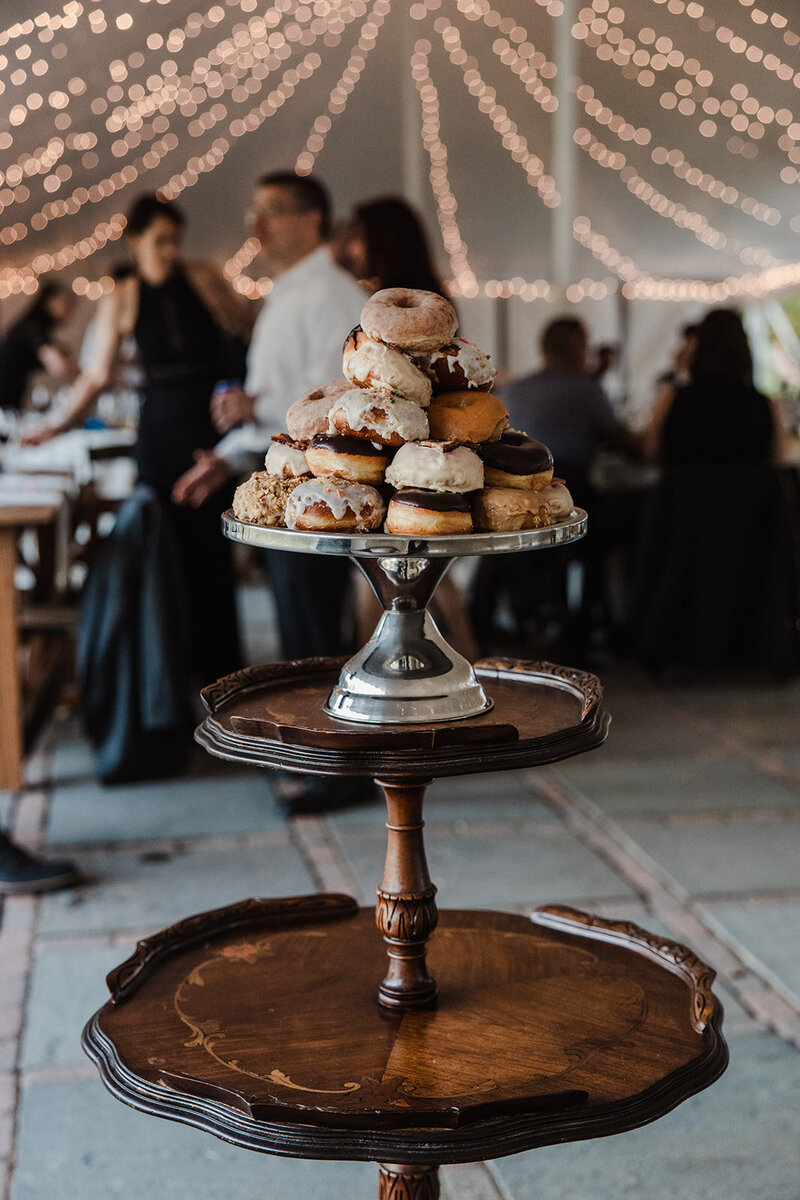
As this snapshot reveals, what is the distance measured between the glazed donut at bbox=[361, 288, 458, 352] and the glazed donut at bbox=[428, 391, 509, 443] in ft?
0.18

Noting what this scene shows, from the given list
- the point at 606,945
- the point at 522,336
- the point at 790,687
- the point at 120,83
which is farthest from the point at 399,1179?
the point at 522,336

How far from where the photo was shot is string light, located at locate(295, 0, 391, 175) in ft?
25.2

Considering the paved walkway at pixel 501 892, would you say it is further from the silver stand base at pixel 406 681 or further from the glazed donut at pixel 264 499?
the glazed donut at pixel 264 499

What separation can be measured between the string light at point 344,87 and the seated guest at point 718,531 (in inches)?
161

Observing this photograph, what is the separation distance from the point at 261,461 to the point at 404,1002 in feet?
5.56

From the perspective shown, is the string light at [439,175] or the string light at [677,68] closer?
the string light at [677,68]

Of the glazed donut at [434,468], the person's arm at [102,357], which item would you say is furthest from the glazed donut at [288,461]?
the person's arm at [102,357]

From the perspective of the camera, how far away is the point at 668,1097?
3.79ft

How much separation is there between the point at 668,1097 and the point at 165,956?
0.61m

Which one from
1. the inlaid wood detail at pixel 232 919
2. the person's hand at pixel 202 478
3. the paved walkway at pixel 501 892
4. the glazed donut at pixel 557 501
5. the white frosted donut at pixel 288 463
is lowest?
the paved walkway at pixel 501 892

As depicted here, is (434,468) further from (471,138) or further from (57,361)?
(471,138)

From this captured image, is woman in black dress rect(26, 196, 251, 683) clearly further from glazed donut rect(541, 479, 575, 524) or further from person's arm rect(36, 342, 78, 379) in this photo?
glazed donut rect(541, 479, 575, 524)

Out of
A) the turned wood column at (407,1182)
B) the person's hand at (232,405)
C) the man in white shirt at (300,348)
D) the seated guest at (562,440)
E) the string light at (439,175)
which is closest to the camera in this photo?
the turned wood column at (407,1182)

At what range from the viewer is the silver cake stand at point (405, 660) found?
1.17 metres
